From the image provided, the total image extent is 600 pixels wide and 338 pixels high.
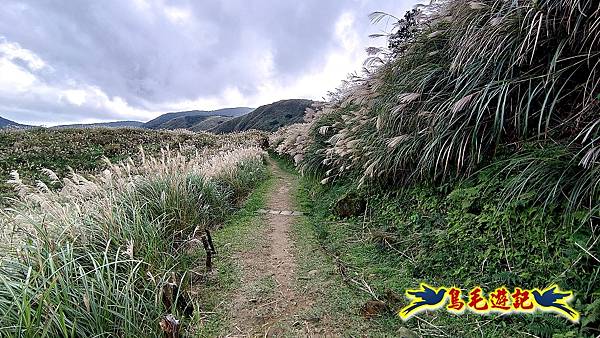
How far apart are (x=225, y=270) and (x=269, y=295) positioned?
2.22 ft

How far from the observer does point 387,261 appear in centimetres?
284

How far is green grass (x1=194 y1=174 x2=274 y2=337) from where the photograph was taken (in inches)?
79.1

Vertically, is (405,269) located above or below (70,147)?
below

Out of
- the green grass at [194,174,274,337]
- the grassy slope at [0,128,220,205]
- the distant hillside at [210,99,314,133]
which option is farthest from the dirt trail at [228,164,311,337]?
the distant hillside at [210,99,314,133]

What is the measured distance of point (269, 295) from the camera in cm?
238

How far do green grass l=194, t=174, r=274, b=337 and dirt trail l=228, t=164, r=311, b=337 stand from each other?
0.24ft

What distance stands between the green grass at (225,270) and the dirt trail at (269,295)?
0.07m

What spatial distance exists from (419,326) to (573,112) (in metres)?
1.89

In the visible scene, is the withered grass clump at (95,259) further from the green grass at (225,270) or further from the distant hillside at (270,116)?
the distant hillside at (270,116)

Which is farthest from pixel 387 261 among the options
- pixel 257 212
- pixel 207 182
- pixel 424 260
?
pixel 207 182

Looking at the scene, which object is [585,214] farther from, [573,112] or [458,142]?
[458,142]

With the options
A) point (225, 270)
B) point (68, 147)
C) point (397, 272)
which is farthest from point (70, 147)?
point (397, 272)

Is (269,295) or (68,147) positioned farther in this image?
(68,147)

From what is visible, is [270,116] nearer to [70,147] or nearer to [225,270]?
[70,147]
